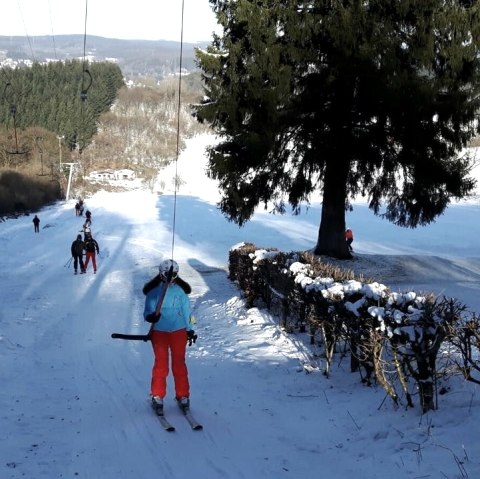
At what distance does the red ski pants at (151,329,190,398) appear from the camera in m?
6.26

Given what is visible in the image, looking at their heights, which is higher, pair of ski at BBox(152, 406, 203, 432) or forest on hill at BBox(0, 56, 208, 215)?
forest on hill at BBox(0, 56, 208, 215)

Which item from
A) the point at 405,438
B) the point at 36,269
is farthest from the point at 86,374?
the point at 36,269

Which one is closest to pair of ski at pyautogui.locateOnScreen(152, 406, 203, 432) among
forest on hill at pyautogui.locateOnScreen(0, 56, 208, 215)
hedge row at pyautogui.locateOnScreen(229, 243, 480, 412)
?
hedge row at pyautogui.locateOnScreen(229, 243, 480, 412)

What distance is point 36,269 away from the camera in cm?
2170

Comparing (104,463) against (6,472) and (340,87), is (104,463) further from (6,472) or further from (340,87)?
(340,87)

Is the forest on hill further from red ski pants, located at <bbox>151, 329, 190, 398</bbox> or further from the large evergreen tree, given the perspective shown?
red ski pants, located at <bbox>151, 329, 190, 398</bbox>

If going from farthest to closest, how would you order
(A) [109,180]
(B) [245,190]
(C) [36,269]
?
(A) [109,180], (C) [36,269], (B) [245,190]

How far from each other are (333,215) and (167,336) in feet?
41.5

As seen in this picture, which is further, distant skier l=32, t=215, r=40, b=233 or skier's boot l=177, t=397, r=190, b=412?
distant skier l=32, t=215, r=40, b=233

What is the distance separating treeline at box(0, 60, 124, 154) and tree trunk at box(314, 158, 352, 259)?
64.5m

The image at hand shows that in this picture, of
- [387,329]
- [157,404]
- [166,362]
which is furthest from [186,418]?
[387,329]

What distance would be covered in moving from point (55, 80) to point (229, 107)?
114 m

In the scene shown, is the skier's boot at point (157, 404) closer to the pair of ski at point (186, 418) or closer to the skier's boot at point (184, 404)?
the pair of ski at point (186, 418)

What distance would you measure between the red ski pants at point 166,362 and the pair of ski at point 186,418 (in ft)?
0.55
